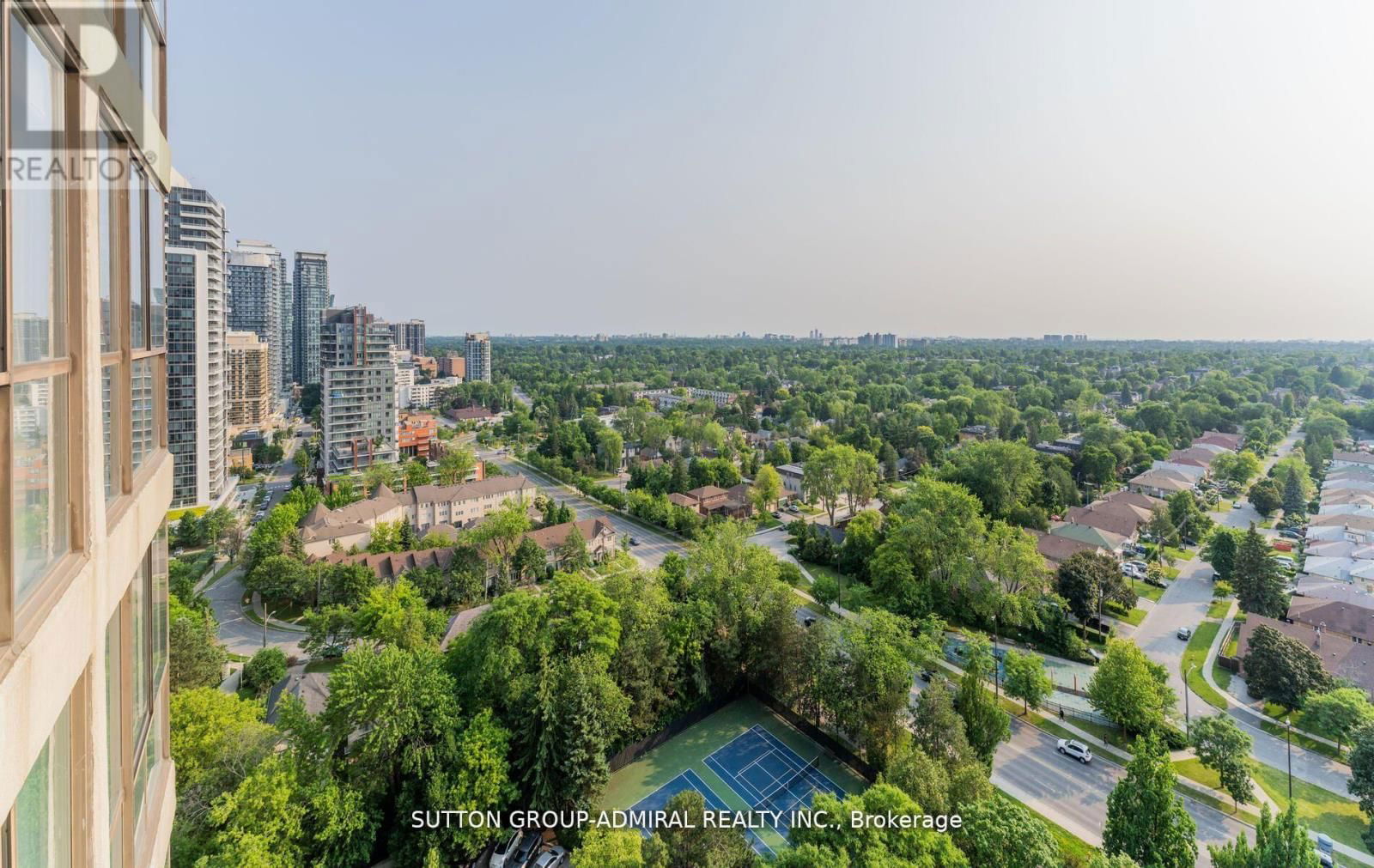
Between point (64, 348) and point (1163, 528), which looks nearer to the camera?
point (64, 348)

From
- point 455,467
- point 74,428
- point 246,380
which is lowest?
point 455,467

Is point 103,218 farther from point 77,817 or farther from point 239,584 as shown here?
point 239,584

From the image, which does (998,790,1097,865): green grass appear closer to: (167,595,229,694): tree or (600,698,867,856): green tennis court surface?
(600,698,867,856): green tennis court surface

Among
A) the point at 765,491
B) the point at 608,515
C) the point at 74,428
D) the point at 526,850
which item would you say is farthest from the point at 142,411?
the point at 765,491

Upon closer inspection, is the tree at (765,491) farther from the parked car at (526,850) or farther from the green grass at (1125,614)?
the parked car at (526,850)

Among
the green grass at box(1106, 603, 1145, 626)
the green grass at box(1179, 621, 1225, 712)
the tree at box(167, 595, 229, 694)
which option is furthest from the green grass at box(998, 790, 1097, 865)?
the tree at box(167, 595, 229, 694)

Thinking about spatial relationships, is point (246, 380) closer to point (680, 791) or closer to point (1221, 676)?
point (680, 791)

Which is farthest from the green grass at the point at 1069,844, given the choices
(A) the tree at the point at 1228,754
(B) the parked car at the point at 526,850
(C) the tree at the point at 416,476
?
(C) the tree at the point at 416,476
